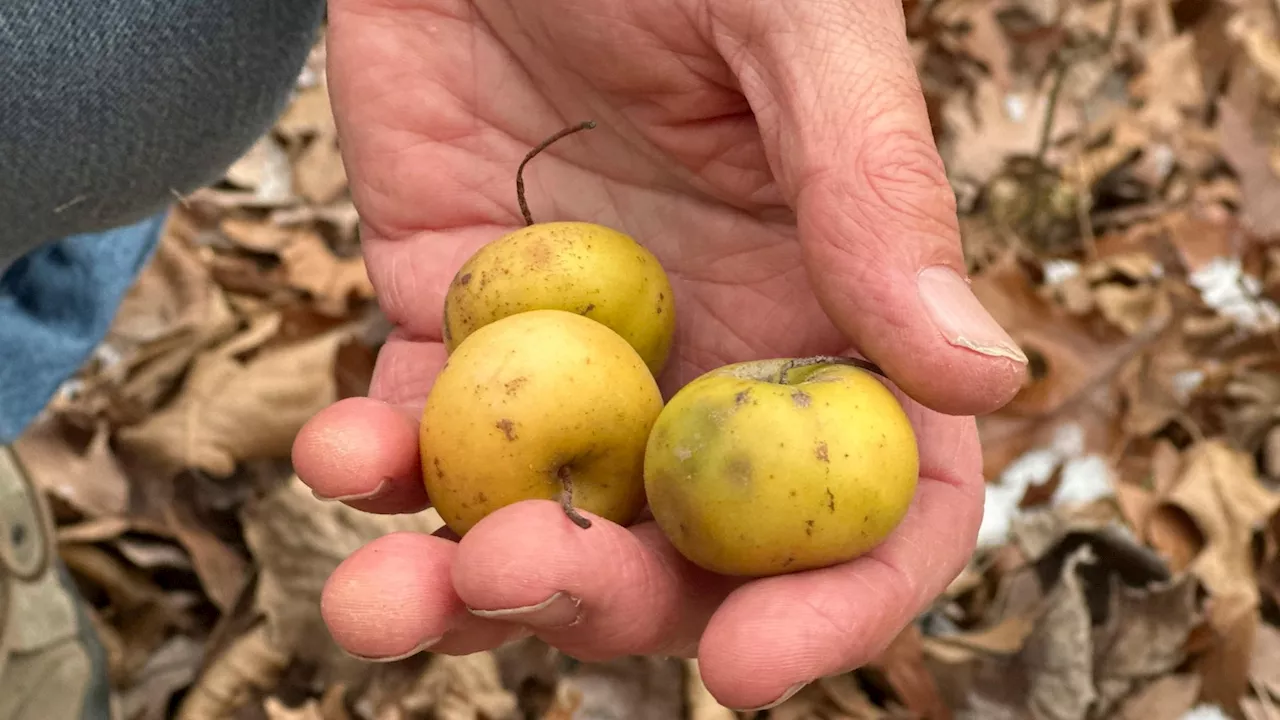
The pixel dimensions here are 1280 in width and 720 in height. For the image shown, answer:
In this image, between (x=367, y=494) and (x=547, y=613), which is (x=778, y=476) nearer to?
(x=547, y=613)

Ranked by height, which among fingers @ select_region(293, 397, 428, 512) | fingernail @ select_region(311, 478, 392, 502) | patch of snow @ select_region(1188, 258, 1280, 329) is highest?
fingers @ select_region(293, 397, 428, 512)

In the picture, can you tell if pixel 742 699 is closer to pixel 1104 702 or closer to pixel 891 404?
pixel 891 404

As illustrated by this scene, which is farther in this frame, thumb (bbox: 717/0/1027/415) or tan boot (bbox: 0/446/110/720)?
tan boot (bbox: 0/446/110/720)

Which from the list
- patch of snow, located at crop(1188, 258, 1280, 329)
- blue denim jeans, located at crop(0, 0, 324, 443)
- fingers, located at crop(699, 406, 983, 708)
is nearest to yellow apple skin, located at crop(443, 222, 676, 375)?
fingers, located at crop(699, 406, 983, 708)

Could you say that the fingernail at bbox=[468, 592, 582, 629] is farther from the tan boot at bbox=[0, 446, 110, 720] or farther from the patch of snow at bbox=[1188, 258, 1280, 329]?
the patch of snow at bbox=[1188, 258, 1280, 329]

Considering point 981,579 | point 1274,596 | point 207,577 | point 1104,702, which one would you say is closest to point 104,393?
point 207,577

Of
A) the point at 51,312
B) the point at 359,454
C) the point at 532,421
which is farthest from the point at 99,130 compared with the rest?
the point at 532,421

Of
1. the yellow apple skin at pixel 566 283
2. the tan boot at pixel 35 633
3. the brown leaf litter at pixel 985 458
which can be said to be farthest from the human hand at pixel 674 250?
the tan boot at pixel 35 633

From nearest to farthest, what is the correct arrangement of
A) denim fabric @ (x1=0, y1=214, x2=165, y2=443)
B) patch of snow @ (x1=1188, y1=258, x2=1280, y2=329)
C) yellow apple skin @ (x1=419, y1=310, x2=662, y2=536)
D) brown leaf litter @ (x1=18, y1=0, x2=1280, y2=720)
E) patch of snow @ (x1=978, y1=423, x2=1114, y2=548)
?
1. yellow apple skin @ (x1=419, y1=310, x2=662, y2=536)
2. denim fabric @ (x1=0, y1=214, x2=165, y2=443)
3. brown leaf litter @ (x1=18, y1=0, x2=1280, y2=720)
4. patch of snow @ (x1=978, y1=423, x2=1114, y2=548)
5. patch of snow @ (x1=1188, y1=258, x2=1280, y2=329)
